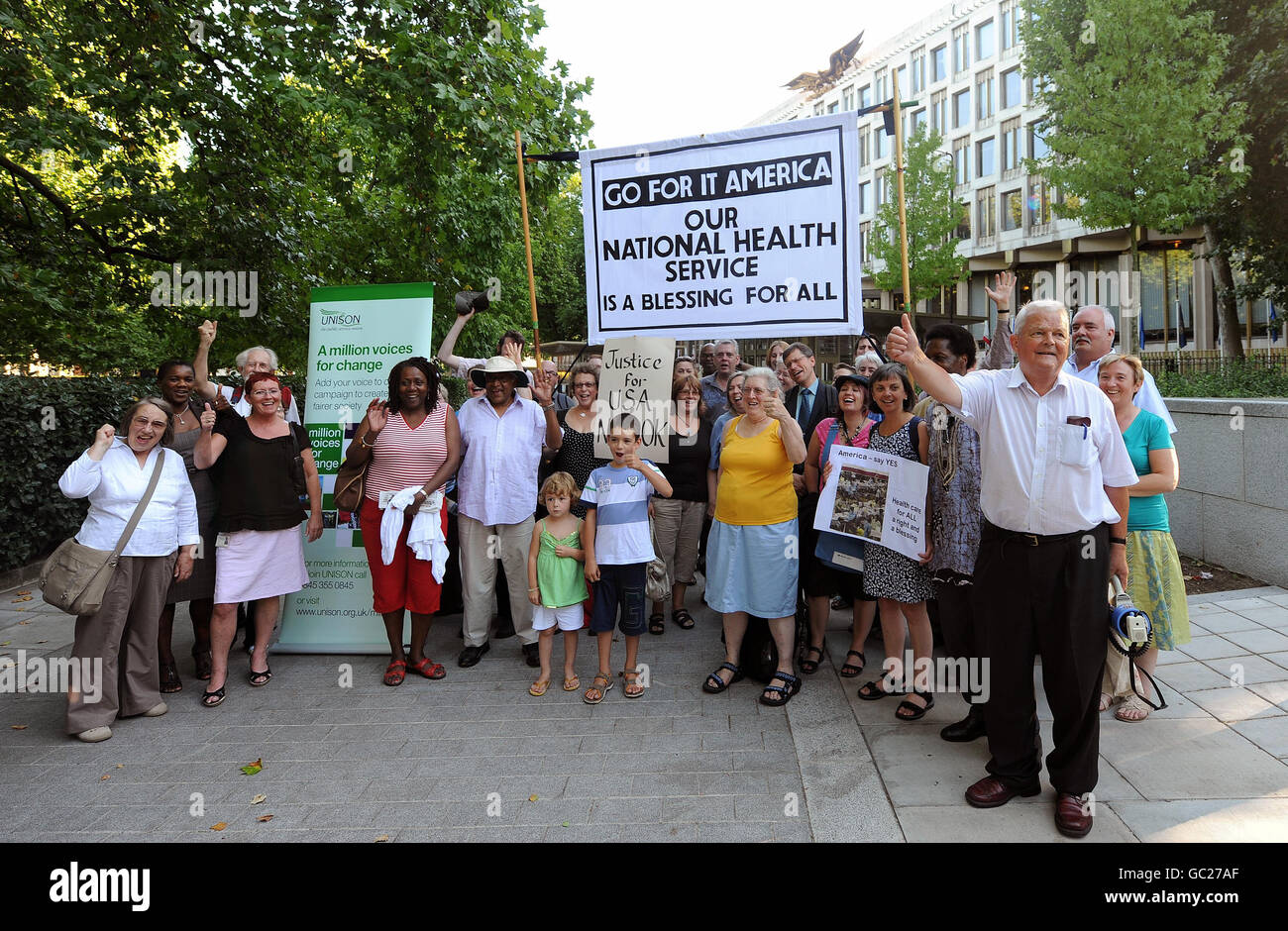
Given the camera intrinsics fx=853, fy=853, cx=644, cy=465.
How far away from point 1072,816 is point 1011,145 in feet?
150

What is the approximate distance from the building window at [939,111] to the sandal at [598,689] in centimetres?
4869

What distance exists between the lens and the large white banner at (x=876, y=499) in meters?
4.58

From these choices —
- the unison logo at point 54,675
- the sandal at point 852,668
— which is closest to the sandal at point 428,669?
the unison logo at point 54,675

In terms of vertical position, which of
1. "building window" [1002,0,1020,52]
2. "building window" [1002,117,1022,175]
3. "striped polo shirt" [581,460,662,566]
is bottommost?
"striped polo shirt" [581,460,662,566]

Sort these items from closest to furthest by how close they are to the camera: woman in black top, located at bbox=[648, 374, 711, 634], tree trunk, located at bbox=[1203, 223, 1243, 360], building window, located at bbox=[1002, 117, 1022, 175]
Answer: woman in black top, located at bbox=[648, 374, 711, 634]
tree trunk, located at bbox=[1203, 223, 1243, 360]
building window, located at bbox=[1002, 117, 1022, 175]

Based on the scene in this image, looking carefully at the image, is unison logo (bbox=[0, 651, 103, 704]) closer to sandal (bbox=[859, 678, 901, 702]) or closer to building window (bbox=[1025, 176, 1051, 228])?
sandal (bbox=[859, 678, 901, 702])

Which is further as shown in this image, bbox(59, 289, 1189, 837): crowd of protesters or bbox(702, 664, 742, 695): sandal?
bbox(702, 664, 742, 695): sandal

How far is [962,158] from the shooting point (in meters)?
46.0

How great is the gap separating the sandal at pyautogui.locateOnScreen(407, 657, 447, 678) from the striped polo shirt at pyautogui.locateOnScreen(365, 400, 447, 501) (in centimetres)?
114

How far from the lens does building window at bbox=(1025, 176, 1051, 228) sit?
38.8 meters

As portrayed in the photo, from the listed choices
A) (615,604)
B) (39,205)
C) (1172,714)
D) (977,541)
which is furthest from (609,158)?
(39,205)

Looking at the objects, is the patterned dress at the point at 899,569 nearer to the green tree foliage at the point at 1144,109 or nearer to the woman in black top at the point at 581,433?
the woman in black top at the point at 581,433

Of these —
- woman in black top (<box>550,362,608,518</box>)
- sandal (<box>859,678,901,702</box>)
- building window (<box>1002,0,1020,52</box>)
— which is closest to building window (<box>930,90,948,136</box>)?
building window (<box>1002,0,1020,52</box>)
